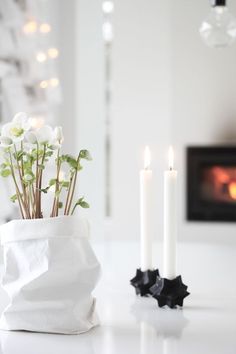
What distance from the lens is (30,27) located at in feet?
11.0

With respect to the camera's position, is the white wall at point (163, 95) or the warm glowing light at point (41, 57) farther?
the white wall at point (163, 95)

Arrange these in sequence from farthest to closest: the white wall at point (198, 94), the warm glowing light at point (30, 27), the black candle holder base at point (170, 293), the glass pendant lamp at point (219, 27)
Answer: the white wall at point (198, 94) → the warm glowing light at point (30, 27) → the glass pendant lamp at point (219, 27) → the black candle holder base at point (170, 293)

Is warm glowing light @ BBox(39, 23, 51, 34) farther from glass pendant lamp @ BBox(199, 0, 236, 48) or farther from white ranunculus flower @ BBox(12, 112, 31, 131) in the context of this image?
white ranunculus flower @ BBox(12, 112, 31, 131)

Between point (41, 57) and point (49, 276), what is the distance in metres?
2.48

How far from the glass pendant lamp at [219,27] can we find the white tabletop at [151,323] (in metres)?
0.64

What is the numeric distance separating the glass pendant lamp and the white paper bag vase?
85 centimetres

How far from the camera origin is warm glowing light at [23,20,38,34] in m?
3.29

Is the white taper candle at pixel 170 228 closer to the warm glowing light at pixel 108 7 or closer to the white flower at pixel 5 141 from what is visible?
the white flower at pixel 5 141

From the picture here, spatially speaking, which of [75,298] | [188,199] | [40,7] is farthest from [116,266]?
[188,199]

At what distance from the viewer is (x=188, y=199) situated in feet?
16.2

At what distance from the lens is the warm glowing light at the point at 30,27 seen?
129 inches

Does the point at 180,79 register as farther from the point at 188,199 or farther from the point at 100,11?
the point at 100,11

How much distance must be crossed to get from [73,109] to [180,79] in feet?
4.69

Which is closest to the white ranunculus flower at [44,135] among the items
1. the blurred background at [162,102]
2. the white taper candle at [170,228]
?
the white taper candle at [170,228]
